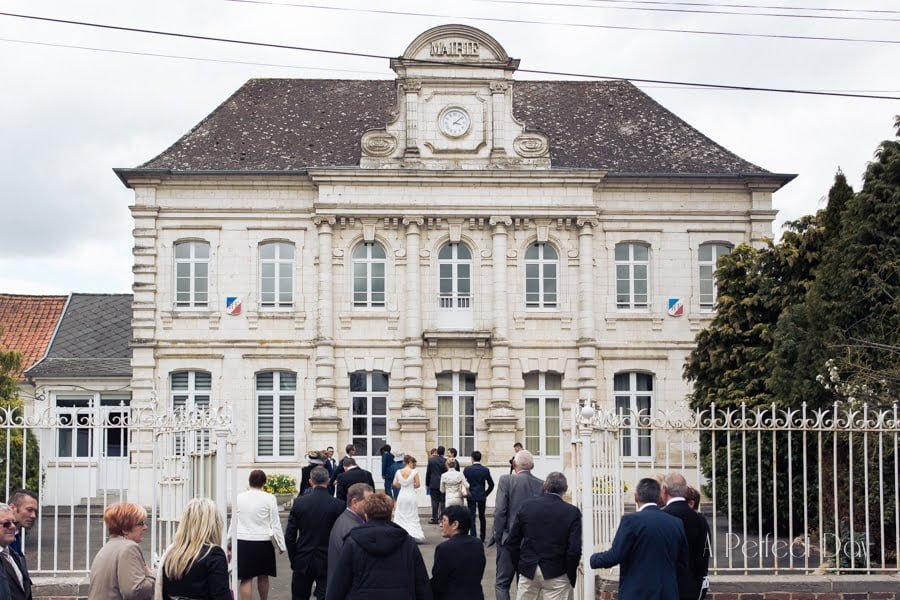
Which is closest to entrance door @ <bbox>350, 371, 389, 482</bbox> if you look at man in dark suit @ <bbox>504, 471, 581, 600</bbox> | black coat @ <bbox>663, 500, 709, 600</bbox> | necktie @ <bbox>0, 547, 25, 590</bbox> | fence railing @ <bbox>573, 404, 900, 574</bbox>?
fence railing @ <bbox>573, 404, 900, 574</bbox>

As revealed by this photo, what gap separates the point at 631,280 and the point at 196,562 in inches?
1046

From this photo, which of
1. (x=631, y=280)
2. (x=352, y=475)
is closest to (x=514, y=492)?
(x=352, y=475)

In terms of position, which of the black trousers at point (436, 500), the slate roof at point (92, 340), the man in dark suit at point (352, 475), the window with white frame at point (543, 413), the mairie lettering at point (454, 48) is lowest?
the black trousers at point (436, 500)

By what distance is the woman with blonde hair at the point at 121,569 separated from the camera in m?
9.36

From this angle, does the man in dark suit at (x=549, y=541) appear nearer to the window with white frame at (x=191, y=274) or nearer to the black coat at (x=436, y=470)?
the black coat at (x=436, y=470)

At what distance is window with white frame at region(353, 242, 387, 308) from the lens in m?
34.3

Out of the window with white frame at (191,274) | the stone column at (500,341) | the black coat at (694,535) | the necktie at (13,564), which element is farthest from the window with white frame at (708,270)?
the necktie at (13,564)

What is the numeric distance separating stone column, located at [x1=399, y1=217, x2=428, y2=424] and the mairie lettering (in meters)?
4.13

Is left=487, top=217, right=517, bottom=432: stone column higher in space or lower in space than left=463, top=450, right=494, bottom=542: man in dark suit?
higher

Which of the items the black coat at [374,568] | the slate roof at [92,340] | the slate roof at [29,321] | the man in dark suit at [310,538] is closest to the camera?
the black coat at [374,568]

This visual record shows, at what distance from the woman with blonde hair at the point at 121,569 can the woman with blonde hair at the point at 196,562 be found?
251mm

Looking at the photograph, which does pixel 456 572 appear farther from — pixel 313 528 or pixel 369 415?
pixel 369 415

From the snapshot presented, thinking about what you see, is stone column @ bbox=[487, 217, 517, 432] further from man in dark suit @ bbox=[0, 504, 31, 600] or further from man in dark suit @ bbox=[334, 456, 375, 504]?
man in dark suit @ bbox=[0, 504, 31, 600]

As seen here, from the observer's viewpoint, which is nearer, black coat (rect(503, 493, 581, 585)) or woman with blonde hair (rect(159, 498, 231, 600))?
woman with blonde hair (rect(159, 498, 231, 600))
